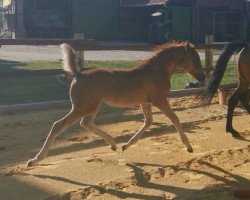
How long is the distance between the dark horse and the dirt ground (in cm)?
45

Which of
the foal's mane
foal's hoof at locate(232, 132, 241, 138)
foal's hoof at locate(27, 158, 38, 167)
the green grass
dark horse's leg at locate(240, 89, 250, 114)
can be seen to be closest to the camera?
foal's hoof at locate(27, 158, 38, 167)

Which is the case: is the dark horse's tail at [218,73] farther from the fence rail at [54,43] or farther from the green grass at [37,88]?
the green grass at [37,88]

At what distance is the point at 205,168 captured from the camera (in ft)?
18.6

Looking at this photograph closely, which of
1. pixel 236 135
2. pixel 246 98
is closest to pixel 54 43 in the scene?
pixel 246 98

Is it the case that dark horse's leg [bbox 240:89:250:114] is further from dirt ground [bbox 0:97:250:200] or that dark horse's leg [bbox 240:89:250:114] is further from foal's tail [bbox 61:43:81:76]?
foal's tail [bbox 61:43:81:76]

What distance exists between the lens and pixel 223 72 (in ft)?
25.6

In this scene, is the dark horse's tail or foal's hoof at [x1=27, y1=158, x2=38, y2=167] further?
the dark horse's tail

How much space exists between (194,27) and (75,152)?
2717 cm

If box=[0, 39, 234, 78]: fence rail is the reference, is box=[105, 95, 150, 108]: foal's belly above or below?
below

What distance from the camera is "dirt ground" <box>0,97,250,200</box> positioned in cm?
482

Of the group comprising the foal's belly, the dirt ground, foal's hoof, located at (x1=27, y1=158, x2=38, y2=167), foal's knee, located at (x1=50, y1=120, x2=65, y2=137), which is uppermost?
the foal's belly

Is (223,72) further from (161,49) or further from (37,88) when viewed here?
(37,88)

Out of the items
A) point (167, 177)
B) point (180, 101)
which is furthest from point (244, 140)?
point (180, 101)

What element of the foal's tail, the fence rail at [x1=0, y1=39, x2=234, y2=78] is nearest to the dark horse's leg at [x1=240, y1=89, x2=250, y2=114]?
the fence rail at [x1=0, y1=39, x2=234, y2=78]
